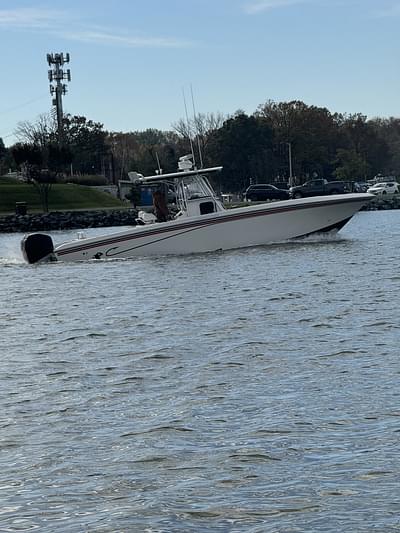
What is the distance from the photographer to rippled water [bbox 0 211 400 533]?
908 centimetres

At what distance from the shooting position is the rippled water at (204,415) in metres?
9.08

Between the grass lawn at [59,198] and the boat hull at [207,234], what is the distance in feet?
191

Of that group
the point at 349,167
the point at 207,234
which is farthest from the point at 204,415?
the point at 349,167

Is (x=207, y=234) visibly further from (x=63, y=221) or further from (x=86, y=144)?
(x=86, y=144)

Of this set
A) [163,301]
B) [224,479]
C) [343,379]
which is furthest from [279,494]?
[163,301]

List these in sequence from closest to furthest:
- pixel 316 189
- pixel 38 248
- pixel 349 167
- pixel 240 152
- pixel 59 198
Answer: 1. pixel 38 248
2. pixel 316 189
3. pixel 59 198
4. pixel 240 152
5. pixel 349 167

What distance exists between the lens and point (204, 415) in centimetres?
1238

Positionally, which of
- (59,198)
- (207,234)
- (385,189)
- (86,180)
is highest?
(86,180)

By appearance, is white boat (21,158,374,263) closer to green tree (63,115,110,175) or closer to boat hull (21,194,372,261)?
boat hull (21,194,372,261)

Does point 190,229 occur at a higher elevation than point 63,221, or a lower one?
higher

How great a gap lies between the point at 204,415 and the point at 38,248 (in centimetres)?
2748

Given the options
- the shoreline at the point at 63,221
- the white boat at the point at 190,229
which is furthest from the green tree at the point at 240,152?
the white boat at the point at 190,229

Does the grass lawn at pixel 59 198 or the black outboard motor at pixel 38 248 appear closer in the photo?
the black outboard motor at pixel 38 248

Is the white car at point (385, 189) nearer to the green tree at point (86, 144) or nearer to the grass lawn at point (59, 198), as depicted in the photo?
the grass lawn at point (59, 198)
